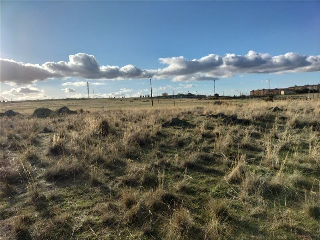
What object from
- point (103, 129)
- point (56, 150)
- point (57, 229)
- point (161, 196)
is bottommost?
point (57, 229)

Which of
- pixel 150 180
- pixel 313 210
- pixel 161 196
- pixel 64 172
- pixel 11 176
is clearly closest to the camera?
pixel 313 210

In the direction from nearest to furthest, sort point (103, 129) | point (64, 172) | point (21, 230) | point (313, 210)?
point (21, 230), point (313, 210), point (64, 172), point (103, 129)

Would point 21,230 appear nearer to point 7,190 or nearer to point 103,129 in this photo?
point 7,190

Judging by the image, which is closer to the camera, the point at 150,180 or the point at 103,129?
the point at 150,180

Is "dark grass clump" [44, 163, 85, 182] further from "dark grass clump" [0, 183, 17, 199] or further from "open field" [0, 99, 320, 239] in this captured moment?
"dark grass clump" [0, 183, 17, 199]

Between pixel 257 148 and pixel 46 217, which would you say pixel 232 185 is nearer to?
pixel 257 148

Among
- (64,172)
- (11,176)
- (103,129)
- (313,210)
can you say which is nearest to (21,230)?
(64,172)

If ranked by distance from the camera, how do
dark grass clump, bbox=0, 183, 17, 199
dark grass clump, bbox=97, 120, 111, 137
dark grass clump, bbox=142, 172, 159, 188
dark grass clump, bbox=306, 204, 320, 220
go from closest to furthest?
dark grass clump, bbox=306, 204, 320, 220 < dark grass clump, bbox=0, 183, 17, 199 < dark grass clump, bbox=142, 172, 159, 188 < dark grass clump, bbox=97, 120, 111, 137

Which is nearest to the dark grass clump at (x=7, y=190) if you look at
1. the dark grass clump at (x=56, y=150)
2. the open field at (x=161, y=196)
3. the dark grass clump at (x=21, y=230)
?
the open field at (x=161, y=196)

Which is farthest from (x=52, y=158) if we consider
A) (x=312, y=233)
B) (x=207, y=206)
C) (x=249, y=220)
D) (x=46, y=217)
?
(x=312, y=233)

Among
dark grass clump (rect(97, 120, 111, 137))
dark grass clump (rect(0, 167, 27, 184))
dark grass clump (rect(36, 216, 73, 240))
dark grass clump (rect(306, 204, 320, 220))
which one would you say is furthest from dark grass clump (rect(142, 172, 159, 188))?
dark grass clump (rect(97, 120, 111, 137))

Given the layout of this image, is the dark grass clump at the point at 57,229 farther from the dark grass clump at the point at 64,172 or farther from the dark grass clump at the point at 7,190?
the dark grass clump at the point at 64,172

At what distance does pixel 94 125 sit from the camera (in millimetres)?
8578

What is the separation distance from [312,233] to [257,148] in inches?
144
